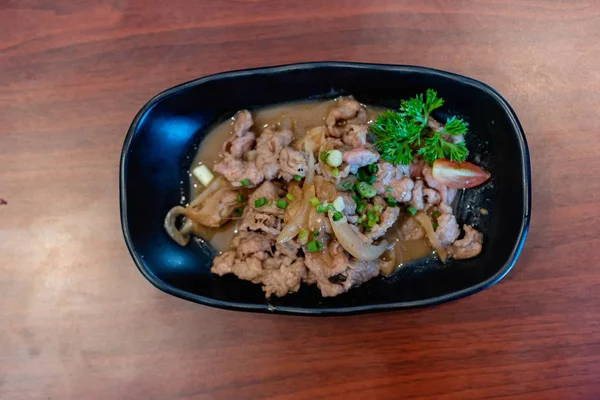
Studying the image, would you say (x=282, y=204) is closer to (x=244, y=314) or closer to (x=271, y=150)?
(x=271, y=150)

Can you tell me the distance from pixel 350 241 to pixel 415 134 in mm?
613

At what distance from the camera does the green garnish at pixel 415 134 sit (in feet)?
7.20

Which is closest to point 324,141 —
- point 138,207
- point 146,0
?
point 138,207

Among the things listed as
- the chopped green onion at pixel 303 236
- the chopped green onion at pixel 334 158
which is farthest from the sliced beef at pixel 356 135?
A: the chopped green onion at pixel 303 236

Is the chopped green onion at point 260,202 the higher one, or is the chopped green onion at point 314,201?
the chopped green onion at point 314,201

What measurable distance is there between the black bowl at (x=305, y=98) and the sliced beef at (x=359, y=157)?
1.30 feet

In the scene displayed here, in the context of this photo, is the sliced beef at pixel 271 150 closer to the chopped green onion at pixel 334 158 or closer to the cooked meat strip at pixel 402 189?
the chopped green onion at pixel 334 158

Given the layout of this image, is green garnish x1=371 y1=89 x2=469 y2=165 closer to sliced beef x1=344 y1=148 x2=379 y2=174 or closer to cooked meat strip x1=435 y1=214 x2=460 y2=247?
sliced beef x1=344 y1=148 x2=379 y2=174

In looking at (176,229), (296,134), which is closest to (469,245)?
(296,134)

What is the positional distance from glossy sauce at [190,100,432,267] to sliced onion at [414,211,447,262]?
55 millimetres

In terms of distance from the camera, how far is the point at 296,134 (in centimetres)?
250

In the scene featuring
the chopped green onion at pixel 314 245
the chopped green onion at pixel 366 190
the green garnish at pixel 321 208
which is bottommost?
the chopped green onion at pixel 314 245

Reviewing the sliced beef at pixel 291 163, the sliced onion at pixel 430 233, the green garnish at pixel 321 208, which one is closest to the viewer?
the green garnish at pixel 321 208

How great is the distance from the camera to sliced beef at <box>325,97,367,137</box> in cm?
237
